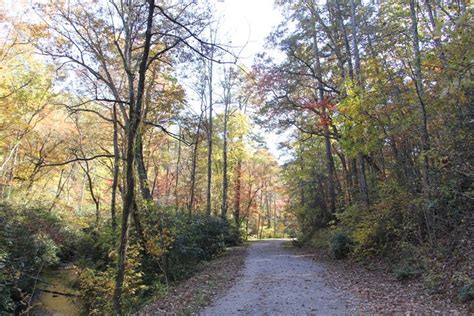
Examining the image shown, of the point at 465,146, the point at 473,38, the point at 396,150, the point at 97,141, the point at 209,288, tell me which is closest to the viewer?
the point at 473,38

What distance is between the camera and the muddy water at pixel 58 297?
1258cm

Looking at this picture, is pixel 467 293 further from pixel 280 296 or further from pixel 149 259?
pixel 149 259

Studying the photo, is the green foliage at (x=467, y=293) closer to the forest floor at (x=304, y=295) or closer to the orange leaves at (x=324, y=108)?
the forest floor at (x=304, y=295)

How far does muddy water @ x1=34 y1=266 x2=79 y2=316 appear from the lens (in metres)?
12.6

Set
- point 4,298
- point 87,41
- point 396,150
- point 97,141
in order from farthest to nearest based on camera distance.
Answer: point 97,141
point 87,41
point 396,150
point 4,298

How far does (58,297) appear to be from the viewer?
14211mm

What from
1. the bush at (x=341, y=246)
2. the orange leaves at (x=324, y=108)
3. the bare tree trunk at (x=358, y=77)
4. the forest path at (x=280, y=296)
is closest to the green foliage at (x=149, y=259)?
the forest path at (x=280, y=296)

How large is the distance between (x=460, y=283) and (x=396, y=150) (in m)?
5.34

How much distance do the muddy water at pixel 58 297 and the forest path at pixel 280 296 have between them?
22.8ft

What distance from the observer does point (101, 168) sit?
101ft

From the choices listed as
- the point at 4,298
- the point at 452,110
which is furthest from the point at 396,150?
the point at 4,298

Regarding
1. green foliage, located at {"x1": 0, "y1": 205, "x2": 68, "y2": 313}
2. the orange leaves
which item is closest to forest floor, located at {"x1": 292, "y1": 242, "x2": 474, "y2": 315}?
the orange leaves

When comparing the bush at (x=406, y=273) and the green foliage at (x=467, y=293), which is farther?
the bush at (x=406, y=273)

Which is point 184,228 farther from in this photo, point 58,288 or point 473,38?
point 473,38
